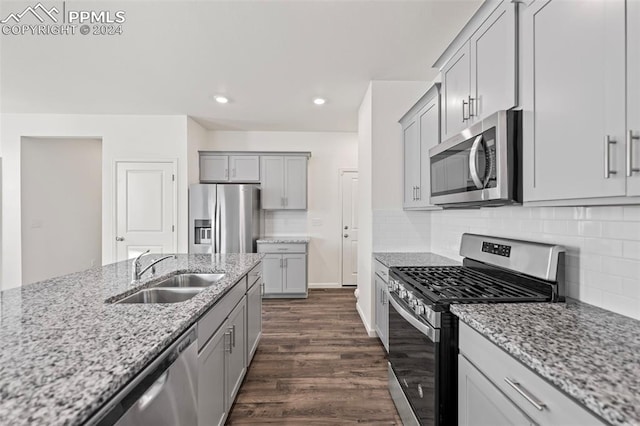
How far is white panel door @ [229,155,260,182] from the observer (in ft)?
15.9

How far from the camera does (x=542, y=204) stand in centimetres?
122

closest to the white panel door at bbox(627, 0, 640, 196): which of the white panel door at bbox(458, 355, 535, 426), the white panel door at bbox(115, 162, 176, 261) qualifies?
the white panel door at bbox(458, 355, 535, 426)

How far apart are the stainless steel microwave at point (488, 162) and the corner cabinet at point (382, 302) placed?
3.58 ft

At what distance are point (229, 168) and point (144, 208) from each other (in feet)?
4.67

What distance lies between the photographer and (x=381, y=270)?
9.16ft

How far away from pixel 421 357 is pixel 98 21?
326cm

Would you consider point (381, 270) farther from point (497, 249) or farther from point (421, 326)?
point (421, 326)

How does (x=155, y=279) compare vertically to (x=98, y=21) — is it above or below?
below

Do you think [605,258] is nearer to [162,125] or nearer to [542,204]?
[542,204]

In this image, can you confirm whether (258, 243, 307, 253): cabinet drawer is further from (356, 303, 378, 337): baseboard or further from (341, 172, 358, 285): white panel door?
(356, 303, 378, 337): baseboard

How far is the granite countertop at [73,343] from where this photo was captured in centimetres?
63

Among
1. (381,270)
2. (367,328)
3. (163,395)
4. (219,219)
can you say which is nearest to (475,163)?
(381,270)

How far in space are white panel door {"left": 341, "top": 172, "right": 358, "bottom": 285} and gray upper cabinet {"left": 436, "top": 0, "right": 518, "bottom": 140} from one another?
10.7 feet

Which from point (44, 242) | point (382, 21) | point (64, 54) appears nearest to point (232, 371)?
point (382, 21)
